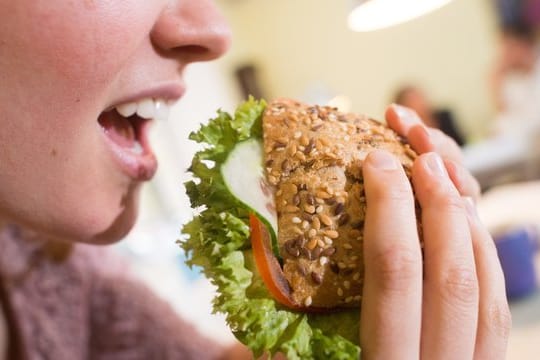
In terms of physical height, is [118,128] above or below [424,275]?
above

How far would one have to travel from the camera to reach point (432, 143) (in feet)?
3.75

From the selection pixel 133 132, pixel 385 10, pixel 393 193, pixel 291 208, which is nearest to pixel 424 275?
pixel 393 193

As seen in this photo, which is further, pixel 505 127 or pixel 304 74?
pixel 304 74

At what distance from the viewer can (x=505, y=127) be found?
5.70 metres

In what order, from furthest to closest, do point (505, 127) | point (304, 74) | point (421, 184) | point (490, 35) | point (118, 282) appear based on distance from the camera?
point (304, 74)
point (490, 35)
point (505, 127)
point (118, 282)
point (421, 184)

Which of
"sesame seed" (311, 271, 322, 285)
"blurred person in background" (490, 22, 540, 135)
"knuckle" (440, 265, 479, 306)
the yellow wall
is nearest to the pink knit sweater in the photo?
"sesame seed" (311, 271, 322, 285)

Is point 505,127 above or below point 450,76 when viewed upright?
below

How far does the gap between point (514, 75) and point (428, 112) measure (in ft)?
3.54

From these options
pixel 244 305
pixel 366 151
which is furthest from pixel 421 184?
pixel 244 305

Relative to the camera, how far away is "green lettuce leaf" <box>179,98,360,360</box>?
911 mm

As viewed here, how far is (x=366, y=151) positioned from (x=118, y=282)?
1278mm

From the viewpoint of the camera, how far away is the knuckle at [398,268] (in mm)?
874

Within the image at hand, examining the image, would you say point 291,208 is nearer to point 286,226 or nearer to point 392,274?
point 286,226

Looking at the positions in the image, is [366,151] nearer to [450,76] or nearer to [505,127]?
[505,127]
